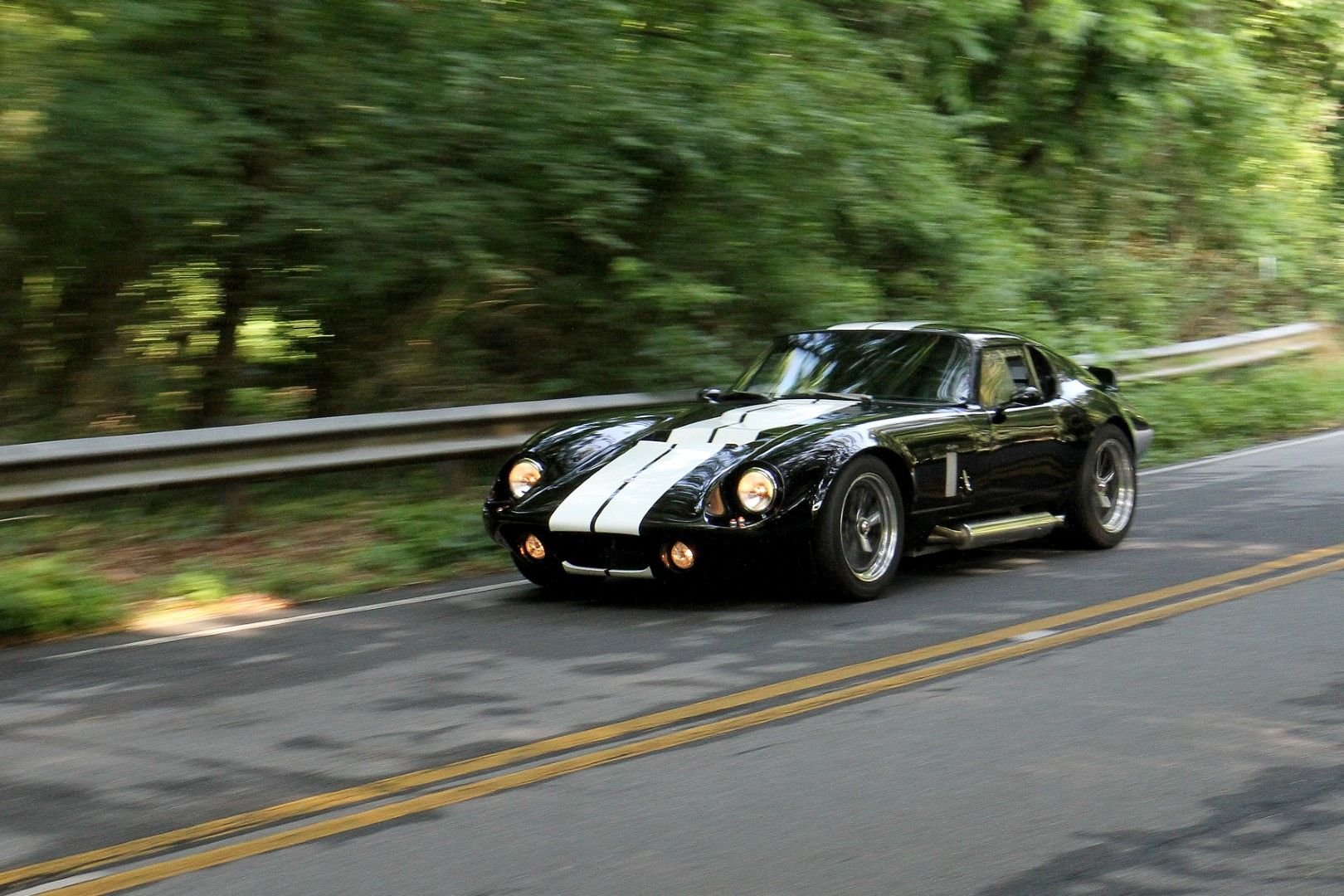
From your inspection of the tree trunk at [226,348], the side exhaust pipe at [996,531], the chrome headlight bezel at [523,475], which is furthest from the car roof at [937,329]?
the tree trunk at [226,348]

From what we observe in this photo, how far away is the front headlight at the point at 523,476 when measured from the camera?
7.96m

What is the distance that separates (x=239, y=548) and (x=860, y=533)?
3.71 metres

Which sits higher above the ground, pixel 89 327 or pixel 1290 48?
pixel 1290 48

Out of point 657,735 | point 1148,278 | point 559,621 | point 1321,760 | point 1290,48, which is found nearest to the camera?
point 1321,760

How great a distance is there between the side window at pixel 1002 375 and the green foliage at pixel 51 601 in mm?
4525

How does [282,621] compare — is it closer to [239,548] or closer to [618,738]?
[239,548]

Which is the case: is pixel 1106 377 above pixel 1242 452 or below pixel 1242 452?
above

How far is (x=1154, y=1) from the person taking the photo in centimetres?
1962

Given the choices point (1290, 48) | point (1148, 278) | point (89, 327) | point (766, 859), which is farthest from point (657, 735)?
point (1290, 48)

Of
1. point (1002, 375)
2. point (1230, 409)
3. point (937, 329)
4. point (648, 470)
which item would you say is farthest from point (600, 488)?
point (1230, 409)

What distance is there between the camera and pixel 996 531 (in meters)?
8.47

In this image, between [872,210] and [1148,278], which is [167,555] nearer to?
[872,210]

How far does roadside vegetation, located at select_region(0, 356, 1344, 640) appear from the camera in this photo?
7.64 m

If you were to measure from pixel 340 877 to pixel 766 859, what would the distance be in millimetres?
1059
